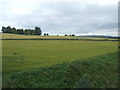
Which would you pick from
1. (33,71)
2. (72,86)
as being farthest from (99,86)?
(33,71)

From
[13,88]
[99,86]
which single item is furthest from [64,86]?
[13,88]

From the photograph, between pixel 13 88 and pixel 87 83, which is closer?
pixel 13 88

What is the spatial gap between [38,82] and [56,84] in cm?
104

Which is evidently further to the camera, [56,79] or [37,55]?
[37,55]

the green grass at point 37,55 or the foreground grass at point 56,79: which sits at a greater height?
the green grass at point 37,55

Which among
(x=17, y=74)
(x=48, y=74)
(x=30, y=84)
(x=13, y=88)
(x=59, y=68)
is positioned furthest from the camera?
(x=59, y=68)

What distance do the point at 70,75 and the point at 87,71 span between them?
2040 millimetres

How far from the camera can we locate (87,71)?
13203mm

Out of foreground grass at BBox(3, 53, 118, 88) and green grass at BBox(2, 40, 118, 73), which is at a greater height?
green grass at BBox(2, 40, 118, 73)

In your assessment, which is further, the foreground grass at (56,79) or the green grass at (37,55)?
the green grass at (37,55)

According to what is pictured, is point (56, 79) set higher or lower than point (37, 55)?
lower

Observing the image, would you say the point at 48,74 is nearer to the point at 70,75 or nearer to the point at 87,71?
the point at 70,75

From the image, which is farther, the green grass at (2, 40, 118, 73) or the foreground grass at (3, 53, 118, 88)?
the green grass at (2, 40, 118, 73)

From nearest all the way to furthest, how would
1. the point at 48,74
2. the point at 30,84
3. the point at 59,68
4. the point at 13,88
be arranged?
the point at 13,88, the point at 30,84, the point at 48,74, the point at 59,68
